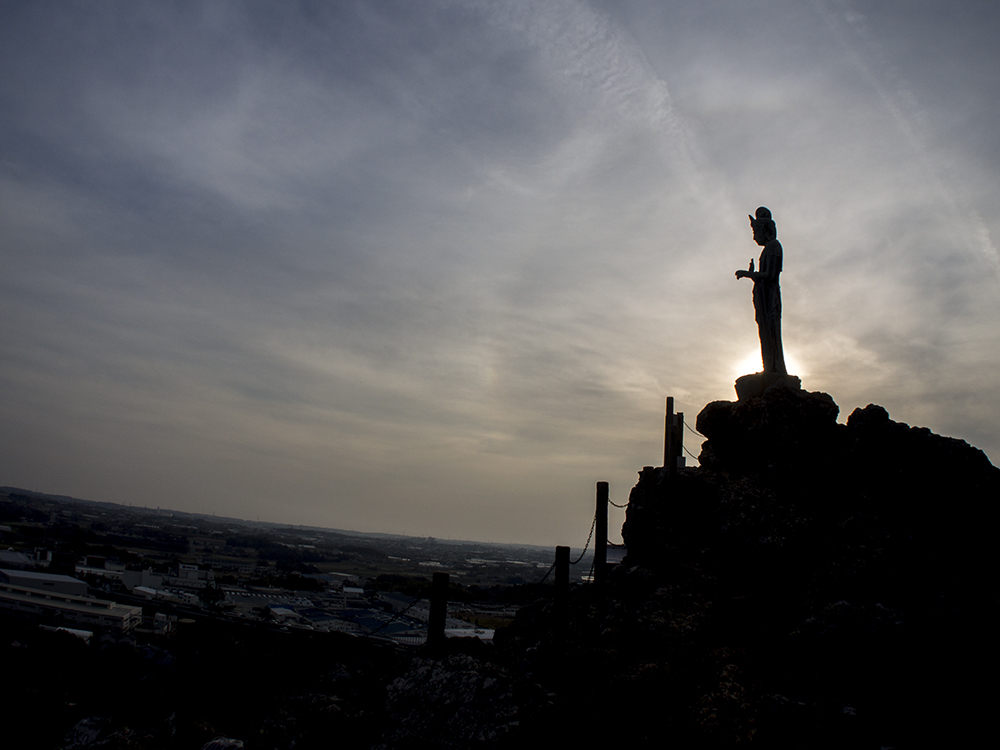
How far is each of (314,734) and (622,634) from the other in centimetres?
740

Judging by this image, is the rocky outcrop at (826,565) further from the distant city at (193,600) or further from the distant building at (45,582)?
the distant building at (45,582)

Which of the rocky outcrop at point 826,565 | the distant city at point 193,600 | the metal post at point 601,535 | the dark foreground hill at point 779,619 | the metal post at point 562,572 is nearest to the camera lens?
the rocky outcrop at point 826,565

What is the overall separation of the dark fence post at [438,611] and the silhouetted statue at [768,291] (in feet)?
40.4

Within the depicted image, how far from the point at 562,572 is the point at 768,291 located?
466 inches

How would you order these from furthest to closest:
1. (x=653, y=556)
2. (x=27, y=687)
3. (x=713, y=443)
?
1. (x=27, y=687)
2. (x=713, y=443)
3. (x=653, y=556)

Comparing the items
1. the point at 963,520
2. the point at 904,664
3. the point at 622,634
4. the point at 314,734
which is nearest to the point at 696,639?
the point at 622,634

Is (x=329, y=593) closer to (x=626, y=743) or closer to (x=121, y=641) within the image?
(x=121, y=641)

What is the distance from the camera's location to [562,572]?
54.3 feet

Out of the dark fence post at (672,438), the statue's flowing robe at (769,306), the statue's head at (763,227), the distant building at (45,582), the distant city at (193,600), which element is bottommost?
the distant city at (193,600)

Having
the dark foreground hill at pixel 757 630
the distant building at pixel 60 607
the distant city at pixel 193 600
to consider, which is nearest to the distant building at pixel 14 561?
the distant city at pixel 193 600

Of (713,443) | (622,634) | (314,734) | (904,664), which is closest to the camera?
(904,664)

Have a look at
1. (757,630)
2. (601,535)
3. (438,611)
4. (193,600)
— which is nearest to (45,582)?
(193,600)

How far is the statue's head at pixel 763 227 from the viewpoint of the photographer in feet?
69.8

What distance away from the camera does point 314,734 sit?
13516 mm
